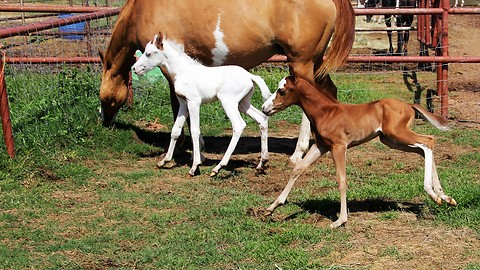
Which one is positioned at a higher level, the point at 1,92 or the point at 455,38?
the point at 1,92

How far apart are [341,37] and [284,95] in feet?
7.27

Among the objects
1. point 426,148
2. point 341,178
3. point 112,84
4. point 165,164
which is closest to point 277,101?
point 341,178

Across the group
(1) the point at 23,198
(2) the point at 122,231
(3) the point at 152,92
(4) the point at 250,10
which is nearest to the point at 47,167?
(1) the point at 23,198

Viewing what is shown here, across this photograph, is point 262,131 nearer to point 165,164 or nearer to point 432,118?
point 165,164

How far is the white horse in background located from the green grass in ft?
1.23

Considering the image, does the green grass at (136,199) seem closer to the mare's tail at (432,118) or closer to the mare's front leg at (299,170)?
the mare's front leg at (299,170)

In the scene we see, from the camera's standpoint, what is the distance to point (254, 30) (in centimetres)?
759

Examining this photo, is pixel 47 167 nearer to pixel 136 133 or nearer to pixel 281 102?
pixel 136 133

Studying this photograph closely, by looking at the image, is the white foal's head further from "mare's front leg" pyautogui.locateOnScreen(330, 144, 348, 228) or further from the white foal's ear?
the white foal's ear

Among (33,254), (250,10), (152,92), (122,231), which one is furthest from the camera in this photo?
(152,92)

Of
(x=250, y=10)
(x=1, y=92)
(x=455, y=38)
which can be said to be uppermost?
(x=250, y=10)

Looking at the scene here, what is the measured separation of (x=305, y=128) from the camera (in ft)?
26.1

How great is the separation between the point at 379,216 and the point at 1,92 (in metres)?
3.73

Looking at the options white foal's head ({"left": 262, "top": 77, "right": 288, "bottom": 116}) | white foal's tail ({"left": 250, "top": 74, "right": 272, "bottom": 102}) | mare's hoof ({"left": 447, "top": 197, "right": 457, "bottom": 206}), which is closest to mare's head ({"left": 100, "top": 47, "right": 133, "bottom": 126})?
white foal's tail ({"left": 250, "top": 74, "right": 272, "bottom": 102})
